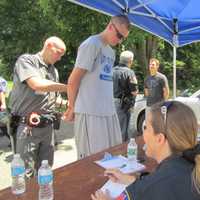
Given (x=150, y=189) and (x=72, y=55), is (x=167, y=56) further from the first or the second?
(x=150, y=189)

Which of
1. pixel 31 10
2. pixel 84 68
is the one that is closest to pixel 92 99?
pixel 84 68

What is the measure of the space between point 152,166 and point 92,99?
0.85m

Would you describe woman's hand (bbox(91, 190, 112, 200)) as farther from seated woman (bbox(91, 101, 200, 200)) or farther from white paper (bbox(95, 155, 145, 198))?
white paper (bbox(95, 155, 145, 198))

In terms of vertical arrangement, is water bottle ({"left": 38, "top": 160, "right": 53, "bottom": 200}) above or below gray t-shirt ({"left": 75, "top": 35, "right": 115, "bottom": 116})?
below

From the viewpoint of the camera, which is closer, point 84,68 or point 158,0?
point 84,68

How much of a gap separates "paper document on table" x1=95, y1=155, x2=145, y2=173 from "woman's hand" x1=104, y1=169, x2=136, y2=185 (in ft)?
0.54

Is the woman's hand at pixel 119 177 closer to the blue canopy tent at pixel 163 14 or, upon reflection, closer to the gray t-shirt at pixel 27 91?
the gray t-shirt at pixel 27 91

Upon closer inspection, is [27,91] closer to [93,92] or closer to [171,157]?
[93,92]

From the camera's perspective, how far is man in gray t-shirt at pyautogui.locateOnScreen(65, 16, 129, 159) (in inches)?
117

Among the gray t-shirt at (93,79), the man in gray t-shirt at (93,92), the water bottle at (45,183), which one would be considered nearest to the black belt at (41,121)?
the man in gray t-shirt at (93,92)

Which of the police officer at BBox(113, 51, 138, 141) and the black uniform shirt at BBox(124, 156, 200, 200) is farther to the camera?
the police officer at BBox(113, 51, 138, 141)

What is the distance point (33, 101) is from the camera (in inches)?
126

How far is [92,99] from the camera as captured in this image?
300 centimetres

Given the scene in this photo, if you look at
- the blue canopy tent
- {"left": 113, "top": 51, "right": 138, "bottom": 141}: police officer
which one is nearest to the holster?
the blue canopy tent
